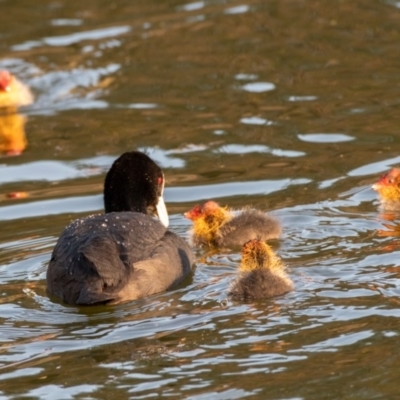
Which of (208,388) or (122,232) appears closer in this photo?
(208,388)

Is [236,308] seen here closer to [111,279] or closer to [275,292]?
[275,292]

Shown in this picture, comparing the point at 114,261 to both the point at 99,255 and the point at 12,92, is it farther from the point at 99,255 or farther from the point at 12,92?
the point at 12,92

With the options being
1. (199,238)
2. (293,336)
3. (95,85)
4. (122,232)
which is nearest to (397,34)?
(95,85)

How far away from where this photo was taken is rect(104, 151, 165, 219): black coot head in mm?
7816

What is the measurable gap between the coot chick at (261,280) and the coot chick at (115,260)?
0.54 metres

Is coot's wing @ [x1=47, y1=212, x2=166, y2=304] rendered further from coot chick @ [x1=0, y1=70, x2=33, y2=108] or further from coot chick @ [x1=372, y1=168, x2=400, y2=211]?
coot chick @ [x1=0, y1=70, x2=33, y2=108]

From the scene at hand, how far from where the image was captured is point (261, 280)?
639 cm

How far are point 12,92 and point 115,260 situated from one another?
581 cm

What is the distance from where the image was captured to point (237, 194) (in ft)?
29.3

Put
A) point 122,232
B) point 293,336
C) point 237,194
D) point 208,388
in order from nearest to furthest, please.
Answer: point 208,388, point 293,336, point 122,232, point 237,194

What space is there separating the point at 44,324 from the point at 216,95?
564 cm

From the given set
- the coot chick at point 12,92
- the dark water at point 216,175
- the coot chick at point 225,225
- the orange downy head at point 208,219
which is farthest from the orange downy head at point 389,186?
the coot chick at point 12,92

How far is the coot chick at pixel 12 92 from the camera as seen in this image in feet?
39.2

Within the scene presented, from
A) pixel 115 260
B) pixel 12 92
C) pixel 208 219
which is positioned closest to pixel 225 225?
pixel 208 219
